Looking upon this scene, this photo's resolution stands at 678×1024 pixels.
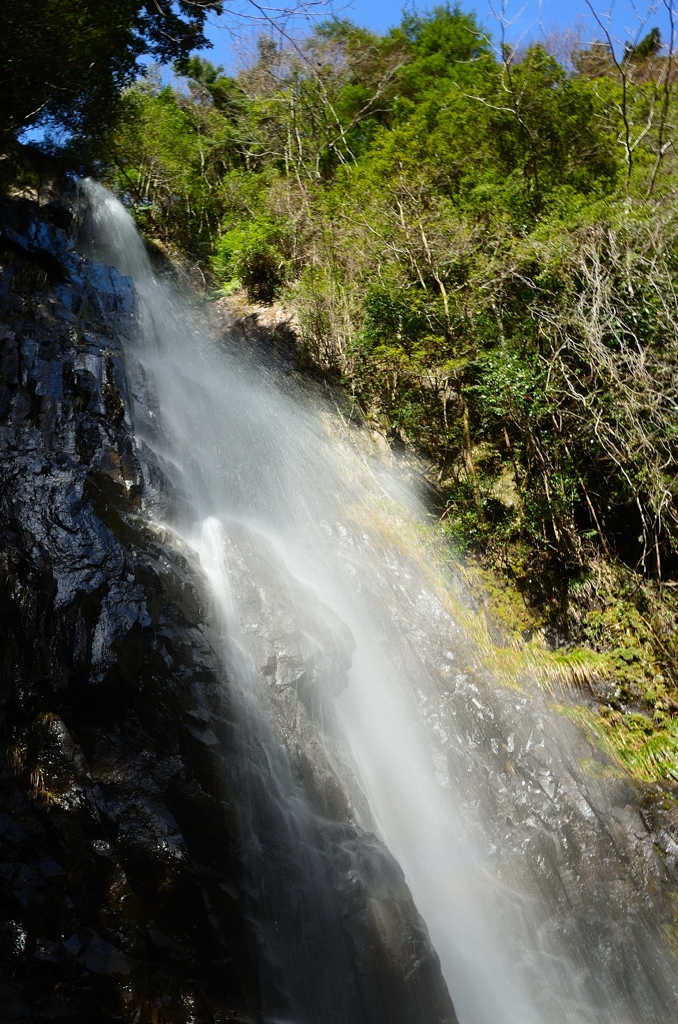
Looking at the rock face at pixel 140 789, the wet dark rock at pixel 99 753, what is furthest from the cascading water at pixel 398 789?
the wet dark rock at pixel 99 753

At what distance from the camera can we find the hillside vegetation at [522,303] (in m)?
7.78

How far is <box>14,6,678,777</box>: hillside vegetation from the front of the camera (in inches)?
306

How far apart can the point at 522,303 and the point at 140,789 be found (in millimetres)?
7780

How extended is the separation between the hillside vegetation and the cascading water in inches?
49.9

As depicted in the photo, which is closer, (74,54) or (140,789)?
(140,789)

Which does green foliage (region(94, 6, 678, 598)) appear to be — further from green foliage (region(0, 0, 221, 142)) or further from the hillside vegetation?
green foliage (region(0, 0, 221, 142))

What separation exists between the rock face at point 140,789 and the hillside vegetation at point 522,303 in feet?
11.8

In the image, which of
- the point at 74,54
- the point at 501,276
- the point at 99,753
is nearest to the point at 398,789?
the point at 99,753

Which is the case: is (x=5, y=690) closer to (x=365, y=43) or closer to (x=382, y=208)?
(x=382, y=208)

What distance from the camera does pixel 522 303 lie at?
356 inches

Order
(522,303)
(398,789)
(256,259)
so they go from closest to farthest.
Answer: (398,789), (522,303), (256,259)

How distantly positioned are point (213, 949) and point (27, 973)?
0.99m

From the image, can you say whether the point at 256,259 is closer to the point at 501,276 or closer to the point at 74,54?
the point at 74,54

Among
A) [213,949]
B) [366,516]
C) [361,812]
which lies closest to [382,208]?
[366,516]
